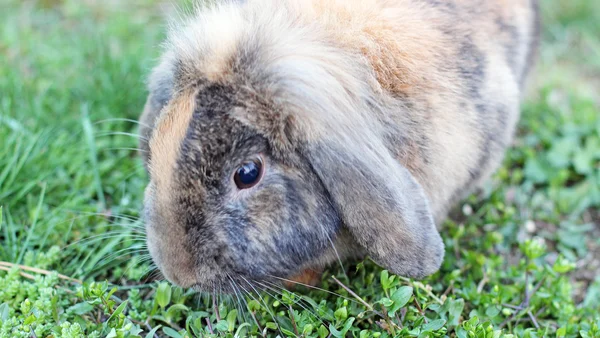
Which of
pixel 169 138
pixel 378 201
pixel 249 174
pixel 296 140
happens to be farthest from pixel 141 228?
pixel 378 201

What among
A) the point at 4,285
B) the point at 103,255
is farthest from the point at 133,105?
the point at 4,285

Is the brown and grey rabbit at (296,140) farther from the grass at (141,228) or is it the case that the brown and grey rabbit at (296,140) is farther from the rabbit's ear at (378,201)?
the grass at (141,228)

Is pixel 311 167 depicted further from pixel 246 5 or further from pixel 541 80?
pixel 541 80

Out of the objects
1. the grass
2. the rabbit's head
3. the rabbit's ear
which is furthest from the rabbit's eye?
the grass

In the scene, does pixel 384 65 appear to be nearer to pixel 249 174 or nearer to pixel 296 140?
pixel 296 140

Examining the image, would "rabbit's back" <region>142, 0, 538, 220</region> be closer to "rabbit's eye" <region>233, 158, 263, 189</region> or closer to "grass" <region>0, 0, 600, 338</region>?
"rabbit's eye" <region>233, 158, 263, 189</region>

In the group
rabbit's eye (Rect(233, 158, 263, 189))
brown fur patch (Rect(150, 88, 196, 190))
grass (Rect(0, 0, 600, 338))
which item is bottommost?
grass (Rect(0, 0, 600, 338))

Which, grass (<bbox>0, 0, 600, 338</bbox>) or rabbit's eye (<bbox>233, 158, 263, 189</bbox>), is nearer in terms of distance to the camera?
rabbit's eye (<bbox>233, 158, 263, 189</bbox>)
